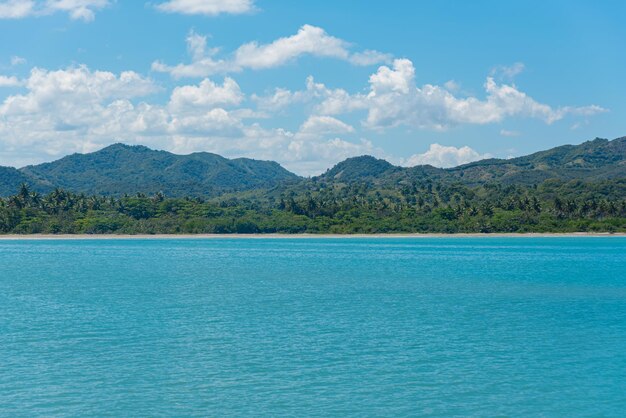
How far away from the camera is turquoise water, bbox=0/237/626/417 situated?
2292 centimetres

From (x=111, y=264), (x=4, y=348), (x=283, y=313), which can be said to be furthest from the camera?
(x=111, y=264)

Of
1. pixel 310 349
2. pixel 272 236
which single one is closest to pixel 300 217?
pixel 272 236

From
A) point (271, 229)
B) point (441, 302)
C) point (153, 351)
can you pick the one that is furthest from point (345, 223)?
point (153, 351)

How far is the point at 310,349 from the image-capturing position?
30.2 meters

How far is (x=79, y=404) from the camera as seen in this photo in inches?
883

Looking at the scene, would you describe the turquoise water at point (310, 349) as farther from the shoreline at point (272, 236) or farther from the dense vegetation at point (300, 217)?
the dense vegetation at point (300, 217)

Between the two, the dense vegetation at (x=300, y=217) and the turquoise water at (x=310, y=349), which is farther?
the dense vegetation at (x=300, y=217)

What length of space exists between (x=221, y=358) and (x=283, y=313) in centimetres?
1299

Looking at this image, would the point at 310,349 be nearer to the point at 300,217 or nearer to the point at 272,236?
the point at 272,236

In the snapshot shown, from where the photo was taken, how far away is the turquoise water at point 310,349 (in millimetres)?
22922

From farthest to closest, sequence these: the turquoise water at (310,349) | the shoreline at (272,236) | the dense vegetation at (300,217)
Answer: the dense vegetation at (300,217), the shoreline at (272,236), the turquoise water at (310,349)

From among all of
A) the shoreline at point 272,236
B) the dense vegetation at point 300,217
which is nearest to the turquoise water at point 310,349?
the shoreline at point 272,236

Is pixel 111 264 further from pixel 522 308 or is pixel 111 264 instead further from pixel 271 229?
pixel 271 229

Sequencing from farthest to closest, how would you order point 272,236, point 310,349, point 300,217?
point 300,217
point 272,236
point 310,349
